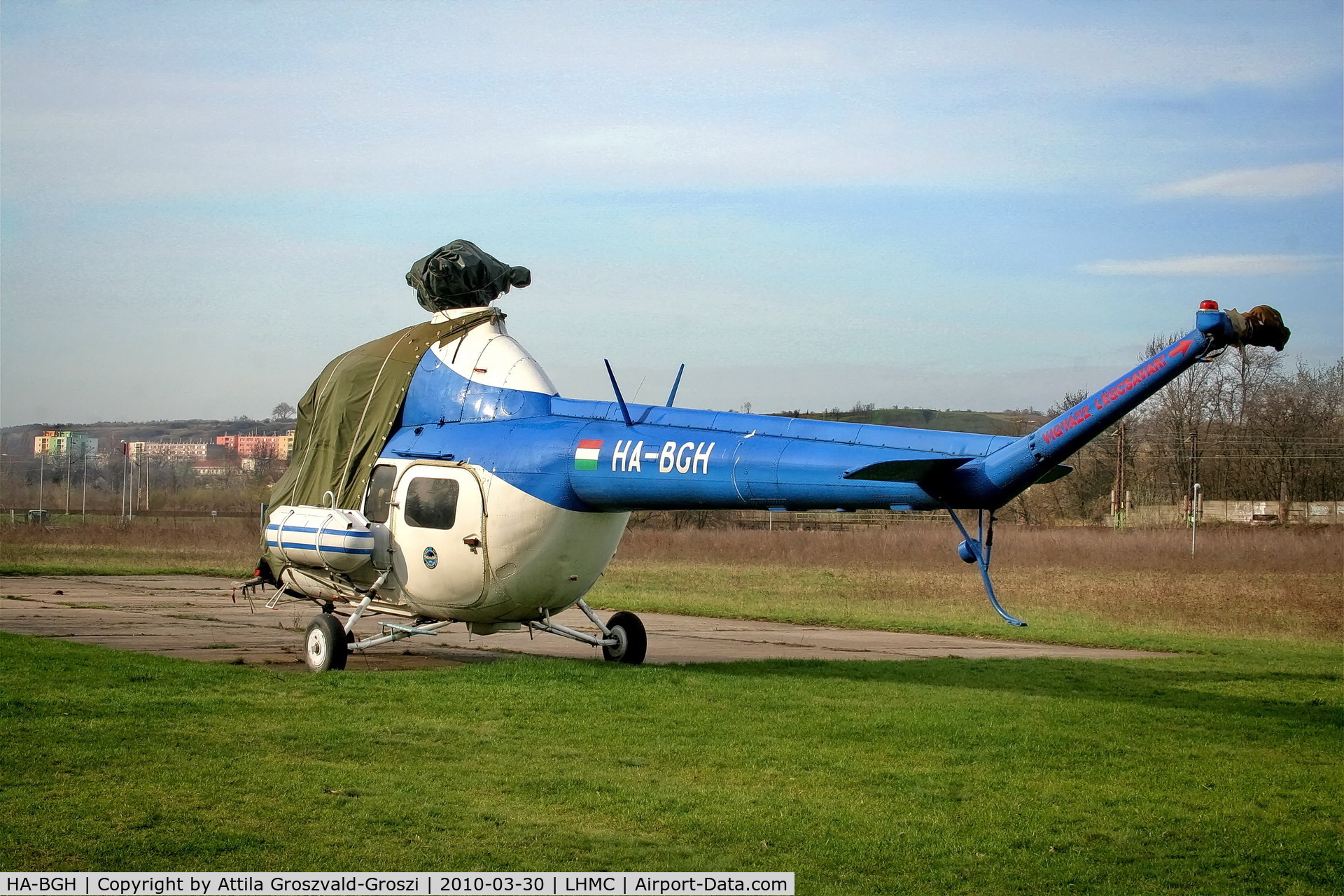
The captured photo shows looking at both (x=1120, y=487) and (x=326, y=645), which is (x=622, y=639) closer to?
(x=326, y=645)

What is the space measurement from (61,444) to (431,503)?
10961 cm

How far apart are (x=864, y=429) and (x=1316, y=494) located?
55.9 m

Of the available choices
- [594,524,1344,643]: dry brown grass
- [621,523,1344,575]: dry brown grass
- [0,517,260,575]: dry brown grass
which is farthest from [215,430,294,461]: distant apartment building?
[594,524,1344,643]: dry brown grass

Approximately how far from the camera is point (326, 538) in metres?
13.8

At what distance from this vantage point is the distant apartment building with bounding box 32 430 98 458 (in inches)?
3957

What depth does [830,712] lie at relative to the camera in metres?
11.4

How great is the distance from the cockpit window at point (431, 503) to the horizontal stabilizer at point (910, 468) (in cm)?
484

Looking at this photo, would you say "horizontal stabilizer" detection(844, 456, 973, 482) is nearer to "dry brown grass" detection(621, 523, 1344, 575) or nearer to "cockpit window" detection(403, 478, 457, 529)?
"cockpit window" detection(403, 478, 457, 529)

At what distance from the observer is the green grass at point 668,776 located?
695 cm

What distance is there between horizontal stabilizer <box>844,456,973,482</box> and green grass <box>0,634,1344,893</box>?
208 centimetres

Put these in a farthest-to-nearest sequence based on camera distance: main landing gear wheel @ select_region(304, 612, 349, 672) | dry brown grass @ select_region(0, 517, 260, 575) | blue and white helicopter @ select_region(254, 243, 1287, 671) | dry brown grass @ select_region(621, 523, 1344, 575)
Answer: dry brown grass @ select_region(621, 523, 1344, 575) → dry brown grass @ select_region(0, 517, 260, 575) → main landing gear wheel @ select_region(304, 612, 349, 672) → blue and white helicopter @ select_region(254, 243, 1287, 671)

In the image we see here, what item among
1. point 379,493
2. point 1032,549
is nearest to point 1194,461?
point 1032,549

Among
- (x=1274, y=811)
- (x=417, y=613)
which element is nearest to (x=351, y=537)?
(x=417, y=613)

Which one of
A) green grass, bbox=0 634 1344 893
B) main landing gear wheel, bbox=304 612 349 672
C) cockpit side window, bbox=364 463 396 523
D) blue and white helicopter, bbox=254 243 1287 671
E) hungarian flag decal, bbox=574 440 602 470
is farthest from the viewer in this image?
cockpit side window, bbox=364 463 396 523
